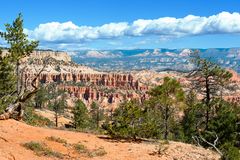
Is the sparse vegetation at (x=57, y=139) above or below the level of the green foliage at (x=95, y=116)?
above

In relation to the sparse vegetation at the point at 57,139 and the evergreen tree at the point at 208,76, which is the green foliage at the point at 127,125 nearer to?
the sparse vegetation at the point at 57,139

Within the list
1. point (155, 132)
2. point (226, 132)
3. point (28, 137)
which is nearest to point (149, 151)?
point (155, 132)

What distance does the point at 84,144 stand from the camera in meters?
27.0

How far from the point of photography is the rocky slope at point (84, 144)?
2345cm

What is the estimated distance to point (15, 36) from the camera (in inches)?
1577

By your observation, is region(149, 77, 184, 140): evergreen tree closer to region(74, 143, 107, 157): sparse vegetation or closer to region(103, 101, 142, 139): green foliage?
region(103, 101, 142, 139): green foliage

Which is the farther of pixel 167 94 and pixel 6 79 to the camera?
pixel 6 79

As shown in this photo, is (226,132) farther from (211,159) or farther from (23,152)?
(23,152)

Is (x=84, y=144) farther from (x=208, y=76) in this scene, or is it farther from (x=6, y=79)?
(x=208, y=76)

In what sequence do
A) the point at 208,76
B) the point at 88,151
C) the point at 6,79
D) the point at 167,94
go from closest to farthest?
the point at 88,151, the point at 167,94, the point at 6,79, the point at 208,76

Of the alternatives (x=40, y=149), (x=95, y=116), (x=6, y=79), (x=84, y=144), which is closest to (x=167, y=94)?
(x=84, y=144)

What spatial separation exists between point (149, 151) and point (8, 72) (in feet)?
76.9

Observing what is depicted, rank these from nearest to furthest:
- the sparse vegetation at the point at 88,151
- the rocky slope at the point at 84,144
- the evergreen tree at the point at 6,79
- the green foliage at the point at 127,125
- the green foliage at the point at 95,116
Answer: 1. the rocky slope at the point at 84,144
2. the sparse vegetation at the point at 88,151
3. the green foliage at the point at 127,125
4. the evergreen tree at the point at 6,79
5. the green foliage at the point at 95,116

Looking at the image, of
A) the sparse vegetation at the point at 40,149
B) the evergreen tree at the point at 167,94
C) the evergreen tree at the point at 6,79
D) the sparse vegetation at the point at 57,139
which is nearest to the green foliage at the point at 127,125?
the sparse vegetation at the point at 57,139
